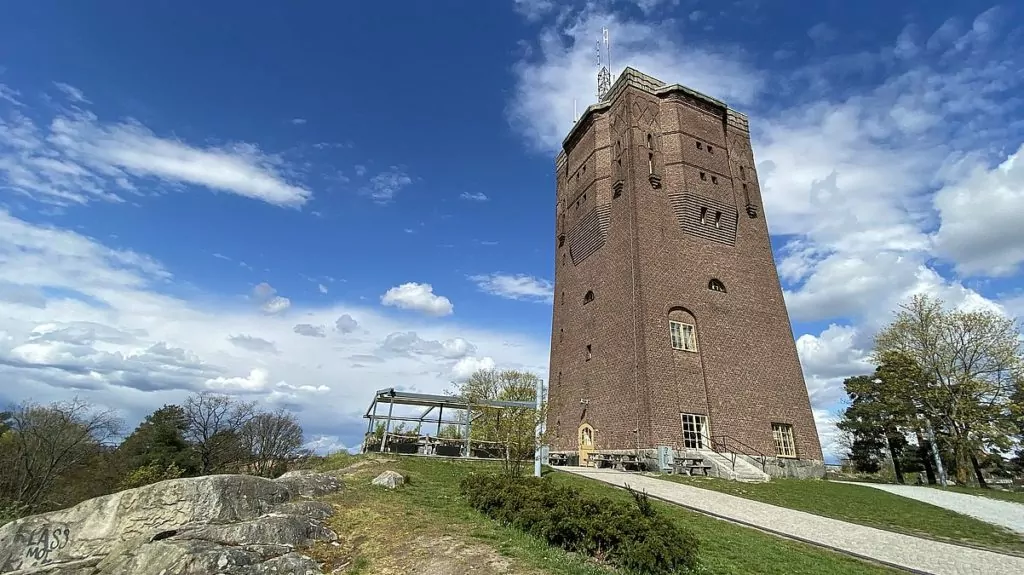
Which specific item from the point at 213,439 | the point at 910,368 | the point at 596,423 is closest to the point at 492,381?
the point at 596,423

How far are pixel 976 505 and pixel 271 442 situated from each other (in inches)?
1898

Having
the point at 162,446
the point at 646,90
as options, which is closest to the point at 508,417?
the point at 646,90

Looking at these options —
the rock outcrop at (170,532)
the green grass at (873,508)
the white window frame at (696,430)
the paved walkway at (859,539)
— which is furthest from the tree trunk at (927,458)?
the rock outcrop at (170,532)

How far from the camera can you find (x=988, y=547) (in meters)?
9.28

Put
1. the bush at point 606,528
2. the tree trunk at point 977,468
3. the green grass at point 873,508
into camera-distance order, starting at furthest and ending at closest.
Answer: the tree trunk at point 977,468
the green grass at point 873,508
the bush at point 606,528

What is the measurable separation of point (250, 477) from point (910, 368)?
31.5 meters

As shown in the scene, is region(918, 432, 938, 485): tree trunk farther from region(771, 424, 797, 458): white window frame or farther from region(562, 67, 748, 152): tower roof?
region(562, 67, 748, 152): tower roof

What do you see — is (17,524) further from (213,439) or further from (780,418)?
(213,439)

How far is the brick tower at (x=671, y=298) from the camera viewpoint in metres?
21.8

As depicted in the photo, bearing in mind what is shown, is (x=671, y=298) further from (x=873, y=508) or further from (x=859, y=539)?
(x=859, y=539)

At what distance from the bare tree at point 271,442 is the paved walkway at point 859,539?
129ft

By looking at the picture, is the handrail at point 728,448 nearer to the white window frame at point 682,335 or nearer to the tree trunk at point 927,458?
the white window frame at point 682,335

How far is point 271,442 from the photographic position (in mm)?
44844

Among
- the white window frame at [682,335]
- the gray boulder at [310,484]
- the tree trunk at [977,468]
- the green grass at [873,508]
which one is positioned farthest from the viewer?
the tree trunk at [977,468]
